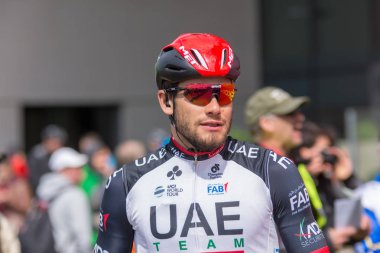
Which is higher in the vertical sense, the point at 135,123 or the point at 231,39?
the point at 231,39

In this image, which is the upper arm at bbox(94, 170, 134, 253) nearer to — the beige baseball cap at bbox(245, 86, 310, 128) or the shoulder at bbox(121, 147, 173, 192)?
the shoulder at bbox(121, 147, 173, 192)

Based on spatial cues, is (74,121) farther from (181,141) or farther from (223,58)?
(223,58)

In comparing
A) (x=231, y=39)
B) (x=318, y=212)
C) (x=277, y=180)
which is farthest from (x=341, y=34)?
(x=277, y=180)

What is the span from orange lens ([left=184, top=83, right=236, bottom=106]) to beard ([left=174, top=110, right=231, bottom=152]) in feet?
0.26

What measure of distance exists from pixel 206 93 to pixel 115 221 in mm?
575

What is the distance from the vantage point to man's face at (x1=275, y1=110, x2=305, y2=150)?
464 cm

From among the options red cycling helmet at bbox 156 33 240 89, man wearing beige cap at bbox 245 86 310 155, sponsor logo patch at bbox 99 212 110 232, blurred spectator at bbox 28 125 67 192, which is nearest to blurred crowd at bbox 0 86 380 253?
man wearing beige cap at bbox 245 86 310 155

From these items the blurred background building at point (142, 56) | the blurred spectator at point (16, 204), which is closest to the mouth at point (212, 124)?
the blurred spectator at point (16, 204)

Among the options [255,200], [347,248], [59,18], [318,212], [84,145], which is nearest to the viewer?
[255,200]

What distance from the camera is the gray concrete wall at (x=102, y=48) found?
17594 millimetres

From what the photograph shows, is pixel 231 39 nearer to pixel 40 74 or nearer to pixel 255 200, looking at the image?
pixel 40 74

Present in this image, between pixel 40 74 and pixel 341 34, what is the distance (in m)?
6.41

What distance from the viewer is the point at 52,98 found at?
717 inches

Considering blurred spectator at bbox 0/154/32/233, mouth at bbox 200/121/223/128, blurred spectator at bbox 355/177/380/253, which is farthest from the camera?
blurred spectator at bbox 0/154/32/233
